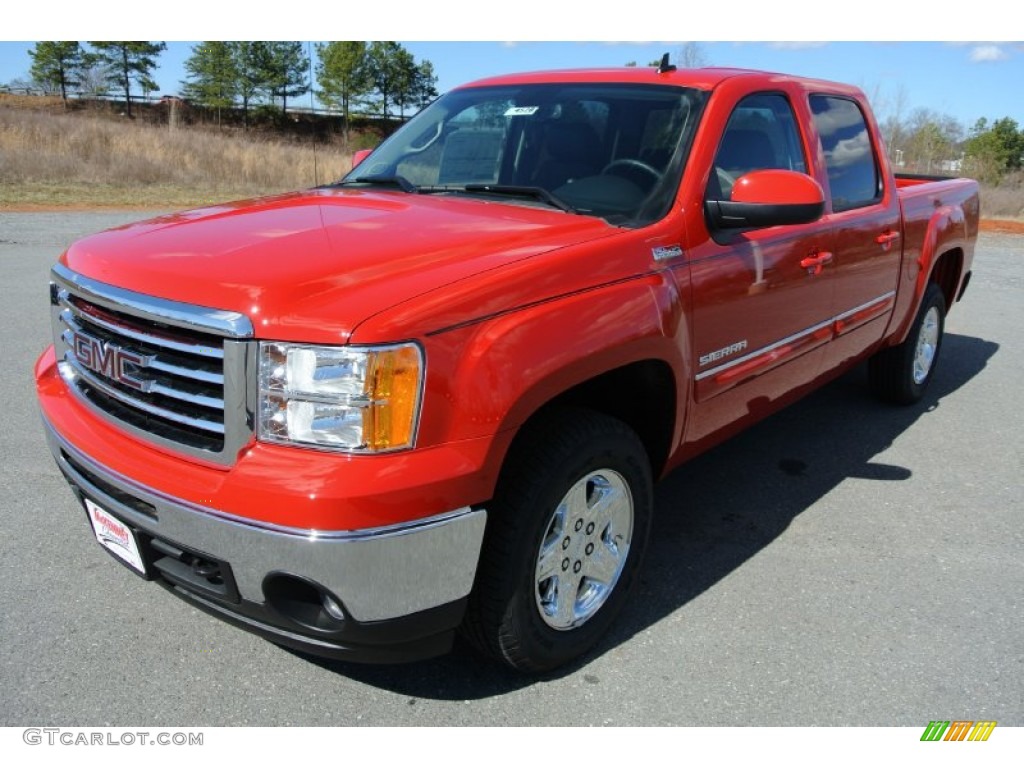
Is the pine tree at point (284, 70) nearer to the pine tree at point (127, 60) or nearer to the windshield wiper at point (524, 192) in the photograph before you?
the pine tree at point (127, 60)

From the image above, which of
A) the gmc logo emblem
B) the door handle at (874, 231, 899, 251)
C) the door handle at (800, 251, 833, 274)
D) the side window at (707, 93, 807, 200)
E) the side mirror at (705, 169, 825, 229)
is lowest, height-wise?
the gmc logo emblem

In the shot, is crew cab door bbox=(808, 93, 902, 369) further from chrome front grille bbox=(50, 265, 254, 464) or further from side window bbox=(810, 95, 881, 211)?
chrome front grille bbox=(50, 265, 254, 464)

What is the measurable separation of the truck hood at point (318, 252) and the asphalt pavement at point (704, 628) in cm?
121

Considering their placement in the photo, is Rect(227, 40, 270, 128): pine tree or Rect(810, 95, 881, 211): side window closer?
Rect(810, 95, 881, 211): side window

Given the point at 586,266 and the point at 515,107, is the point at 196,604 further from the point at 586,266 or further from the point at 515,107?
the point at 515,107

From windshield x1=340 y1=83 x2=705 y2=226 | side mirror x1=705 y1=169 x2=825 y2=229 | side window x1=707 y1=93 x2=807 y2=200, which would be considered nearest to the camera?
side mirror x1=705 y1=169 x2=825 y2=229

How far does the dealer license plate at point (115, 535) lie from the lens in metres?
2.39

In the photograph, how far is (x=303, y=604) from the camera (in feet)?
7.13

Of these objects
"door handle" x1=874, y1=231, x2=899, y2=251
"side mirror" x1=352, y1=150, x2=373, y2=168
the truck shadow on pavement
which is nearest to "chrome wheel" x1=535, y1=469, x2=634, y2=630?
the truck shadow on pavement

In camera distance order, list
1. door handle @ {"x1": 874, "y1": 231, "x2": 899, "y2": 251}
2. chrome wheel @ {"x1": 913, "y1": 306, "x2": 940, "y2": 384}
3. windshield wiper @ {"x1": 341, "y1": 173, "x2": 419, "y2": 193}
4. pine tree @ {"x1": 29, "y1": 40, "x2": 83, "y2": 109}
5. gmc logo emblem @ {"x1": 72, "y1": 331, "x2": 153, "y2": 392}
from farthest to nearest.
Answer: pine tree @ {"x1": 29, "y1": 40, "x2": 83, "y2": 109}, chrome wheel @ {"x1": 913, "y1": 306, "x2": 940, "y2": 384}, door handle @ {"x1": 874, "y1": 231, "x2": 899, "y2": 251}, windshield wiper @ {"x1": 341, "y1": 173, "x2": 419, "y2": 193}, gmc logo emblem @ {"x1": 72, "y1": 331, "x2": 153, "y2": 392}

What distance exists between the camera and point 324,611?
2160 mm

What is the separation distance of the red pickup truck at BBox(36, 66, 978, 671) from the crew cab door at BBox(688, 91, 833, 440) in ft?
0.05

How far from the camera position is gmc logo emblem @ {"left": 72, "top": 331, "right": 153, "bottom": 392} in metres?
2.34

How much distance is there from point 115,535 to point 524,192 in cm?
183
